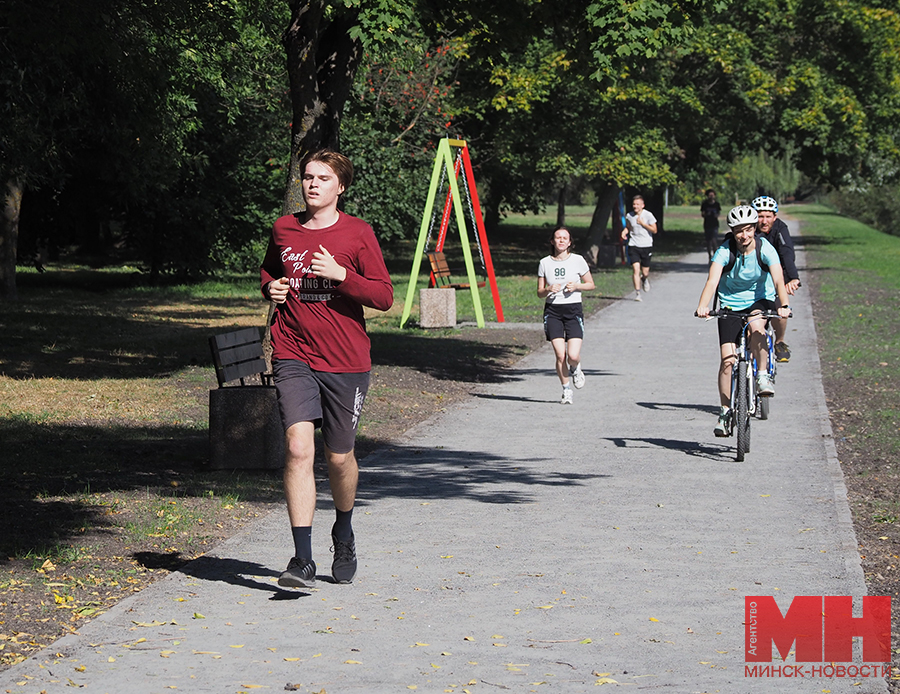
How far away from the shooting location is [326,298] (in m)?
5.79

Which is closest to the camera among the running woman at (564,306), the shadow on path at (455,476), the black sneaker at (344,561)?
the black sneaker at (344,561)

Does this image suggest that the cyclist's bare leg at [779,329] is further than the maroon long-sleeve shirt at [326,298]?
Yes

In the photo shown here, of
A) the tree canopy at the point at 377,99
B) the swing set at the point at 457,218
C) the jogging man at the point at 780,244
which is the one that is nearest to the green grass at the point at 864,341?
the jogging man at the point at 780,244

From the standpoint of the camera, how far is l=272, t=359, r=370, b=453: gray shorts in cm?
579

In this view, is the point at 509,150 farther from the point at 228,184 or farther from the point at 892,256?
the point at 892,256

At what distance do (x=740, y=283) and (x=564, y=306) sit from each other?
256cm

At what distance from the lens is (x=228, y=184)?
28.3 meters

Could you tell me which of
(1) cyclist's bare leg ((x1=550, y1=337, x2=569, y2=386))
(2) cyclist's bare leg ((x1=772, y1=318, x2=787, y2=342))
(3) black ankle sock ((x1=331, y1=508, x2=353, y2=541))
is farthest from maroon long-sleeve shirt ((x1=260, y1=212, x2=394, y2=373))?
(2) cyclist's bare leg ((x1=772, y1=318, x2=787, y2=342))

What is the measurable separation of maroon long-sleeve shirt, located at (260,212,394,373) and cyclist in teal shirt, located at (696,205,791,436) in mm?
4564

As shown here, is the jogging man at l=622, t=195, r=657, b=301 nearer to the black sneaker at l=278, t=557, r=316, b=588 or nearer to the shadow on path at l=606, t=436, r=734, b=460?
the shadow on path at l=606, t=436, r=734, b=460

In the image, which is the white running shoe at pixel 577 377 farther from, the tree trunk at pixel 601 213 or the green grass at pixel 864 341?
the tree trunk at pixel 601 213

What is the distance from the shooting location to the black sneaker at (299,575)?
5.66 m

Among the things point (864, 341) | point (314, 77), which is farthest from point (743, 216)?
point (864, 341)

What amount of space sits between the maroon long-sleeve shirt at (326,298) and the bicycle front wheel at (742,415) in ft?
14.1
